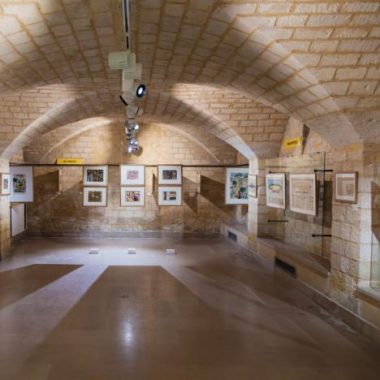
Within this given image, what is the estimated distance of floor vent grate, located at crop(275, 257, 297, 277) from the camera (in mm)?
6068

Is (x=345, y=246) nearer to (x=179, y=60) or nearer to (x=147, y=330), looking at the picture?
(x=147, y=330)

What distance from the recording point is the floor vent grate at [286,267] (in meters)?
6.07

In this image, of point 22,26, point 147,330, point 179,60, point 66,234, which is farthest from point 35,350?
point 66,234

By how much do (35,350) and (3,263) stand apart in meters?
4.62

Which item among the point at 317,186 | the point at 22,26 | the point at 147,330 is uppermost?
the point at 22,26

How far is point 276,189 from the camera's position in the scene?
7.07 meters

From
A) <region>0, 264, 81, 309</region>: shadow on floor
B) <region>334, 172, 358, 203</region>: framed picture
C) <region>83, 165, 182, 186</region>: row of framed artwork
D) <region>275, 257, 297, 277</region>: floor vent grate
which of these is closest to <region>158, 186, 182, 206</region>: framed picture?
<region>83, 165, 182, 186</region>: row of framed artwork

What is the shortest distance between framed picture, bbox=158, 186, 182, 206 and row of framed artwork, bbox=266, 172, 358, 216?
11.9 ft

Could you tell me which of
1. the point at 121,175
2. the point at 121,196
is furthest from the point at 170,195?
the point at 121,175

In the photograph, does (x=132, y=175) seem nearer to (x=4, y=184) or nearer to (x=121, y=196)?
(x=121, y=196)

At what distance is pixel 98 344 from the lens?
3.67 metres

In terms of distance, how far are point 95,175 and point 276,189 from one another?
5673 millimetres

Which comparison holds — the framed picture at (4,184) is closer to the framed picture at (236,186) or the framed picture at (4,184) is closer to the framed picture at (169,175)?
the framed picture at (169,175)

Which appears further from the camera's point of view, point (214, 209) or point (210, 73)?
point (214, 209)
